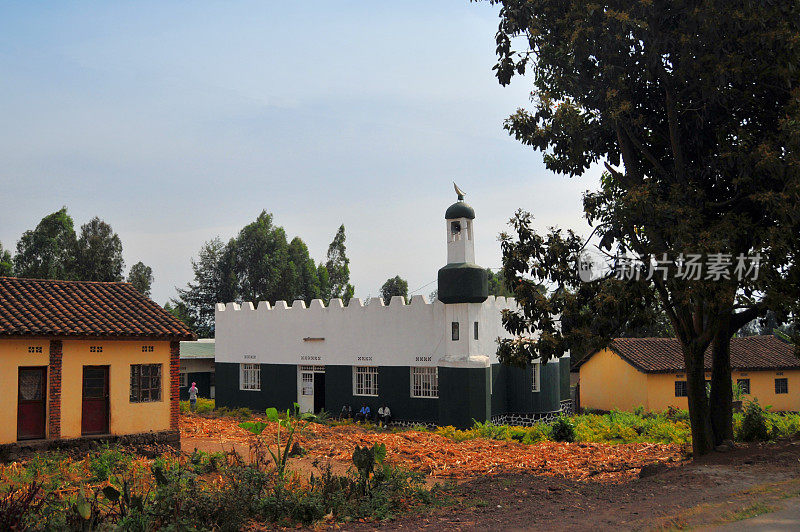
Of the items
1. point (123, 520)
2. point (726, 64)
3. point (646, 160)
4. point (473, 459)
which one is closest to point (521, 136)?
point (646, 160)

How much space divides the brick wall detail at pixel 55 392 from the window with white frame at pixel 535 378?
1817 centimetres

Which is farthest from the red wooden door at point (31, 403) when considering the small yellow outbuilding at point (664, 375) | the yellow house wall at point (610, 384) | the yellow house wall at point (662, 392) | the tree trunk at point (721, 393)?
the yellow house wall at point (662, 392)

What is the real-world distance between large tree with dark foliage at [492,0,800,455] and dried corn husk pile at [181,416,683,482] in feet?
7.32

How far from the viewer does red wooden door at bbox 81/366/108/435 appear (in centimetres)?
2003

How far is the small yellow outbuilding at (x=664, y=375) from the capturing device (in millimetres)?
36656

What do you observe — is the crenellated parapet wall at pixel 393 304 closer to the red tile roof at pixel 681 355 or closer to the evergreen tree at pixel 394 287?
the red tile roof at pixel 681 355

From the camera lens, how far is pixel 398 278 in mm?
82312

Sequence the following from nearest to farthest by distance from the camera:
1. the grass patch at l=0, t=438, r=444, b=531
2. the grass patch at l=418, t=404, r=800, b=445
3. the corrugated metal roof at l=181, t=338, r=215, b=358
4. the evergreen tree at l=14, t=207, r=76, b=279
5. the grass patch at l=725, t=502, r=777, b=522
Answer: the grass patch at l=0, t=438, r=444, b=531, the grass patch at l=725, t=502, r=777, b=522, the grass patch at l=418, t=404, r=800, b=445, the corrugated metal roof at l=181, t=338, r=215, b=358, the evergreen tree at l=14, t=207, r=76, b=279

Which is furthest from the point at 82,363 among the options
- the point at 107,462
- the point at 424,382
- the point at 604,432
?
the point at 604,432

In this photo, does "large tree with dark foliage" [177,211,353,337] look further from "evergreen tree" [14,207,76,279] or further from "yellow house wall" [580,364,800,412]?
"yellow house wall" [580,364,800,412]

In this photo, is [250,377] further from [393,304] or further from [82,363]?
[82,363]

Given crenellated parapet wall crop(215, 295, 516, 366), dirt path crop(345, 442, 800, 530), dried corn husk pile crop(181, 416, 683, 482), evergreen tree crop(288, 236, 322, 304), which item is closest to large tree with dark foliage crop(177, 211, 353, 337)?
evergreen tree crop(288, 236, 322, 304)

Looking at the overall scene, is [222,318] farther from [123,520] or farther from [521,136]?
[123,520]

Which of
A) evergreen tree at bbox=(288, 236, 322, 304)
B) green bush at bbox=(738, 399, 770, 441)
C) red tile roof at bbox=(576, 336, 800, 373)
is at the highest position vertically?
evergreen tree at bbox=(288, 236, 322, 304)
